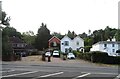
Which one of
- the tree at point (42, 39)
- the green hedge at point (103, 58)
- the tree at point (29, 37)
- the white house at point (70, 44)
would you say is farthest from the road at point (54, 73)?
the tree at point (29, 37)

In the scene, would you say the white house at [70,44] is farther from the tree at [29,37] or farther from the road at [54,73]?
the road at [54,73]

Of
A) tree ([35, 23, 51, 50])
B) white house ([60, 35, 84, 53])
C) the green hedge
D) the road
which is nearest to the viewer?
the road

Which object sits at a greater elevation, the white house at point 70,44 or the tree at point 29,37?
the tree at point 29,37

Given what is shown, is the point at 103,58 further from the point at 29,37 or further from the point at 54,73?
the point at 29,37

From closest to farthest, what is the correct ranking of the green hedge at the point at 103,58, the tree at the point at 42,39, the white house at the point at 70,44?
the green hedge at the point at 103,58, the white house at the point at 70,44, the tree at the point at 42,39

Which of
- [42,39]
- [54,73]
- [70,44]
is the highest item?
[42,39]

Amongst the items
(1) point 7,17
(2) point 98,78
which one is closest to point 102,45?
(1) point 7,17

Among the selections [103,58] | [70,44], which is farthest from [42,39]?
[103,58]

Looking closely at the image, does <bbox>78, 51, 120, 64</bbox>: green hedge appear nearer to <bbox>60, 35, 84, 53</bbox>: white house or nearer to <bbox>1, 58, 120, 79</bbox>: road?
<bbox>1, 58, 120, 79</bbox>: road

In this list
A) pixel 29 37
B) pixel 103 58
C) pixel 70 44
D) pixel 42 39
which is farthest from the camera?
pixel 29 37

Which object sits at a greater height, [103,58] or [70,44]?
[70,44]

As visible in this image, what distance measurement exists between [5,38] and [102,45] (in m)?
45.9

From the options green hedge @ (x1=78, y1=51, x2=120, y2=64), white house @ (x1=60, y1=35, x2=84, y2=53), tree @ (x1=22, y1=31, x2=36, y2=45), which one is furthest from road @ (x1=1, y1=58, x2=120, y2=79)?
tree @ (x1=22, y1=31, x2=36, y2=45)

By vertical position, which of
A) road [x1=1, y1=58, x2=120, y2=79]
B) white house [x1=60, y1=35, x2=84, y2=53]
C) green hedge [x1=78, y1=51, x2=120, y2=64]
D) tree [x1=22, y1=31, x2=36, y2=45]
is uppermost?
tree [x1=22, y1=31, x2=36, y2=45]
